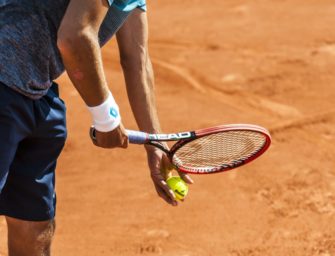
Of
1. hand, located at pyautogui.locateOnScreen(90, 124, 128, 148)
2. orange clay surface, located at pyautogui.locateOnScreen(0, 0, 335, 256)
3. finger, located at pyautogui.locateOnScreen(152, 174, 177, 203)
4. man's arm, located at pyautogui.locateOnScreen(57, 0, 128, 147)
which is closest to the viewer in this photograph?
man's arm, located at pyautogui.locateOnScreen(57, 0, 128, 147)

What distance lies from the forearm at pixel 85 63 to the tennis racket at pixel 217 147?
59 centimetres

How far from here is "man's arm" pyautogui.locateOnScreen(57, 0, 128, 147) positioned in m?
2.52

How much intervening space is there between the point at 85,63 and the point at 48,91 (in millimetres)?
506

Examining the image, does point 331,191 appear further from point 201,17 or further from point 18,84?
point 201,17

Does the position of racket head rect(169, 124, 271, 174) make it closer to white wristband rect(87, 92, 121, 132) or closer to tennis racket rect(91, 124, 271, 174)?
tennis racket rect(91, 124, 271, 174)

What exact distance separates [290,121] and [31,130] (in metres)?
Result: 2.97

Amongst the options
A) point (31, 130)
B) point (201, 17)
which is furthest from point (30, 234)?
point (201, 17)

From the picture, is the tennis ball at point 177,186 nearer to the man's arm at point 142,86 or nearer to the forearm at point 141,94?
the man's arm at point 142,86

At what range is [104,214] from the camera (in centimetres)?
444

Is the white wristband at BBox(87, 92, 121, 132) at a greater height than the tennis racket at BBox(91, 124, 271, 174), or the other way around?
the white wristband at BBox(87, 92, 121, 132)

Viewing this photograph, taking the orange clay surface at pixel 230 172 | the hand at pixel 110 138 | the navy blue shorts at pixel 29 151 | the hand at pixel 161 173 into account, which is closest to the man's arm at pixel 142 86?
the hand at pixel 161 173

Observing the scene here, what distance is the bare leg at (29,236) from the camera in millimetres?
3281

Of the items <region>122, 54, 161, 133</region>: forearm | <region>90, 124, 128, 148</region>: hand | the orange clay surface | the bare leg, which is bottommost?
the orange clay surface

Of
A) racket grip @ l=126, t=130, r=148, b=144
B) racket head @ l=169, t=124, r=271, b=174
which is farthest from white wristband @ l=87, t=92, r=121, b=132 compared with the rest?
racket head @ l=169, t=124, r=271, b=174
